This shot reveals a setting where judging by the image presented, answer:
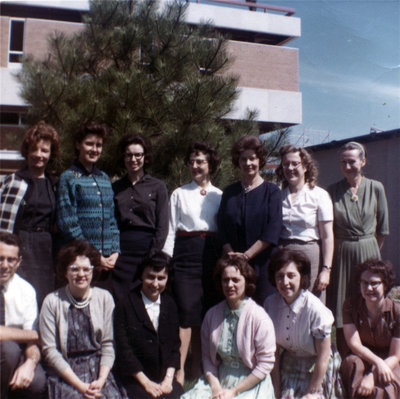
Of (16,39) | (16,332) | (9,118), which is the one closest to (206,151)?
(16,332)

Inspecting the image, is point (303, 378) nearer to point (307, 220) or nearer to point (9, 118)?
point (307, 220)

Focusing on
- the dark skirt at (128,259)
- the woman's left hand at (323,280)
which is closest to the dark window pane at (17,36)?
the dark skirt at (128,259)

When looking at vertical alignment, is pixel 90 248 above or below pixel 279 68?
below

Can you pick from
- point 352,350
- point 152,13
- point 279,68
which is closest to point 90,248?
point 352,350

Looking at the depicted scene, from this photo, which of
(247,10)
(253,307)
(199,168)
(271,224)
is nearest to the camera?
(253,307)

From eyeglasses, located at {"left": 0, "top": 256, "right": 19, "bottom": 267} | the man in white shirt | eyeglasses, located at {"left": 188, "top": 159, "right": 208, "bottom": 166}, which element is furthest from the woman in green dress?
eyeglasses, located at {"left": 0, "top": 256, "right": 19, "bottom": 267}

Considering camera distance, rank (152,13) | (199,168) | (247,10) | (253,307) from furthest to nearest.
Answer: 1. (247,10)
2. (152,13)
3. (199,168)
4. (253,307)

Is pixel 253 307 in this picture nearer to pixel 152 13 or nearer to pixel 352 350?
pixel 352 350

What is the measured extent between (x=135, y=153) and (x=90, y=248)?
33.6 inches

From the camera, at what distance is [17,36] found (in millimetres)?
17031

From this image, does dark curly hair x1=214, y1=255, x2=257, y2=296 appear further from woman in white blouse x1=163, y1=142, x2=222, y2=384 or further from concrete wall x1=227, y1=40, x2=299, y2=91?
concrete wall x1=227, y1=40, x2=299, y2=91

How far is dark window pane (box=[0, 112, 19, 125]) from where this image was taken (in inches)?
606

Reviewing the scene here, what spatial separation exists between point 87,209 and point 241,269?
3.76 feet

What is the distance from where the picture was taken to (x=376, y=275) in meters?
3.20
